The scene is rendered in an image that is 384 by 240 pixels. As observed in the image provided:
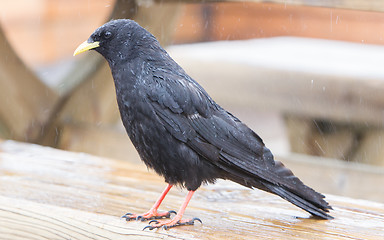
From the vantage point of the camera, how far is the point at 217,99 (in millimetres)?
4926

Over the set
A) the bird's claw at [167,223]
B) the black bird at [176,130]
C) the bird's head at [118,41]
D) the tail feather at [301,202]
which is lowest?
the bird's claw at [167,223]

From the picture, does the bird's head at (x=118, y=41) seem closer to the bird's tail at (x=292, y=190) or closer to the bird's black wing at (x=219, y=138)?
the bird's black wing at (x=219, y=138)

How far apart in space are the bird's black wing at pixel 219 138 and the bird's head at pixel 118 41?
0.13 m

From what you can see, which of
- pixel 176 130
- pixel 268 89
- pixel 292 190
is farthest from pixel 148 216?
pixel 268 89

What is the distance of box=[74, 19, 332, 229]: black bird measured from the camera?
2.14 meters

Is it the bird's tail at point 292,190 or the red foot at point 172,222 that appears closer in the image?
the red foot at point 172,222

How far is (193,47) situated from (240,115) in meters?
1.99

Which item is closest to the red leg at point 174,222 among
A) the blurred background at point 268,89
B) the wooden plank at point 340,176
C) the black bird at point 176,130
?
the black bird at point 176,130

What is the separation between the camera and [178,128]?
2160 millimetres

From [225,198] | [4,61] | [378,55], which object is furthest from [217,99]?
[225,198]

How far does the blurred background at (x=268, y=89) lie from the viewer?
3.82m

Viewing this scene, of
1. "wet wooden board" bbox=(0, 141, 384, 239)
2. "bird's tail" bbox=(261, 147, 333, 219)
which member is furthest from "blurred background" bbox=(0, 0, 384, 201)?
"bird's tail" bbox=(261, 147, 333, 219)

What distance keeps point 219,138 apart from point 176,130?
17 cm

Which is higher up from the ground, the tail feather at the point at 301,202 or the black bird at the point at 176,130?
the black bird at the point at 176,130
